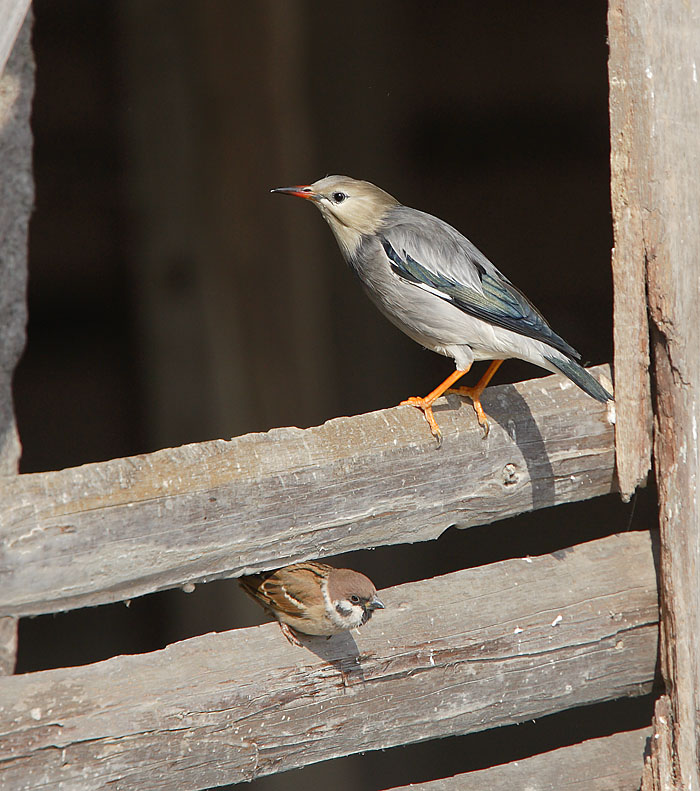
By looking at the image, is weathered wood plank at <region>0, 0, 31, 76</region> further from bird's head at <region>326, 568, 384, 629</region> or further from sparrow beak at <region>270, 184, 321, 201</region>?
bird's head at <region>326, 568, 384, 629</region>

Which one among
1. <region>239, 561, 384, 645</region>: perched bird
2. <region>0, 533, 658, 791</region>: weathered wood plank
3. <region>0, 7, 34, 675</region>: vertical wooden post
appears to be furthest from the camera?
<region>0, 7, 34, 675</region>: vertical wooden post

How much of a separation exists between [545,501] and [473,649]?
446mm

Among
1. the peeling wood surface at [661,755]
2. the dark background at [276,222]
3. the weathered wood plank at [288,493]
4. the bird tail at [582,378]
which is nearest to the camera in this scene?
the weathered wood plank at [288,493]

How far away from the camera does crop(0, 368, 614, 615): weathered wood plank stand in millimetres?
2150

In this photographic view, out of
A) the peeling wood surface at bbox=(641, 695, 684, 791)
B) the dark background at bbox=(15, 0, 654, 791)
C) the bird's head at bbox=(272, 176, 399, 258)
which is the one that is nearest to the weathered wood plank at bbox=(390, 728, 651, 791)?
the peeling wood surface at bbox=(641, 695, 684, 791)

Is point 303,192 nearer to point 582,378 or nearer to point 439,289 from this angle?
point 439,289

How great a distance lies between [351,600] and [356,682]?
24 cm

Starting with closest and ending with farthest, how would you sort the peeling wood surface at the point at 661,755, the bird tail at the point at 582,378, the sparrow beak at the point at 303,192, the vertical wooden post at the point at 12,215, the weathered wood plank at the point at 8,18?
the weathered wood plank at the point at 8,18 → the vertical wooden post at the point at 12,215 → the bird tail at the point at 582,378 → the peeling wood surface at the point at 661,755 → the sparrow beak at the point at 303,192

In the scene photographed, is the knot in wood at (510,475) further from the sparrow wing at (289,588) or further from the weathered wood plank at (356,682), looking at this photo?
the sparrow wing at (289,588)

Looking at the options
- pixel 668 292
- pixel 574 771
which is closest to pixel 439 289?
pixel 668 292

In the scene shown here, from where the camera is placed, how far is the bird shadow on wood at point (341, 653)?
2.55m

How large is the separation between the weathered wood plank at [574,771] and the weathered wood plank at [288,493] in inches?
27.6

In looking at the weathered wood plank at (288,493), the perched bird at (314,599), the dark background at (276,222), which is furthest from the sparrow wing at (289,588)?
the dark background at (276,222)

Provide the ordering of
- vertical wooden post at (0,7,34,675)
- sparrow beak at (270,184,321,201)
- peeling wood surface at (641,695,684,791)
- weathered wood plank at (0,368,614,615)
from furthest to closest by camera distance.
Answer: sparrow beak at (270,184,321,201)
peeling wood surface at (641,695,684,791)
vertical wooden post at (0,7,34,675)
weathered wood plank at (0,368,614,615)
